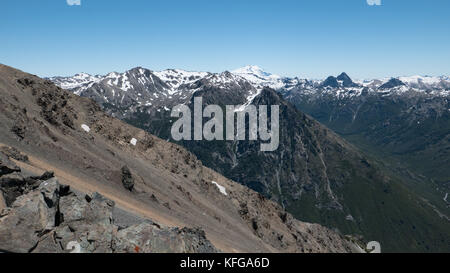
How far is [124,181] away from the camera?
250 feet

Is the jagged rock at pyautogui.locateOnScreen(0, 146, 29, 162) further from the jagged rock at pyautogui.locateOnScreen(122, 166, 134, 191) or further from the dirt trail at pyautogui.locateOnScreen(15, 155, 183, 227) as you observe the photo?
the jagged rock at pyautogui.locateOnScreen(122, 166, 134, 191)

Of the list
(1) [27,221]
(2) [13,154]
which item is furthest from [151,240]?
(2) [13,154]

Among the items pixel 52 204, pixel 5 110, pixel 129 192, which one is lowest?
pixel 129 192

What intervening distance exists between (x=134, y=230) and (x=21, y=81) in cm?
8473

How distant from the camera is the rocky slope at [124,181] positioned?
3381 cm

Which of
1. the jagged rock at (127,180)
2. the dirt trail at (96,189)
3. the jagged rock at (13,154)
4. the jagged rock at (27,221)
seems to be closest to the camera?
the jagged rock at (27,221)

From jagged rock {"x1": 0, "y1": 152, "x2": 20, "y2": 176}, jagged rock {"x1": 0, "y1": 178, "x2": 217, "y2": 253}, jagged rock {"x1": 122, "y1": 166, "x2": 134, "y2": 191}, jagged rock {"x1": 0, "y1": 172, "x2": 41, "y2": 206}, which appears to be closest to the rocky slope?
jagged rock {"x1": 0, "y1": 178, "x2": 217, "y2": 253}

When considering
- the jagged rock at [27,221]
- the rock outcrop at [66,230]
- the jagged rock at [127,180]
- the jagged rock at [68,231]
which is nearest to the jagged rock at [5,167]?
the rock outcrop at [66,230]

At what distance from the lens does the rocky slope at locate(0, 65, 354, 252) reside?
33.8 m

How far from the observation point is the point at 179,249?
1232 inches

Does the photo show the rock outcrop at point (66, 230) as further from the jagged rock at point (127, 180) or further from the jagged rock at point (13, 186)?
the jagged rock at point (127, 180)
